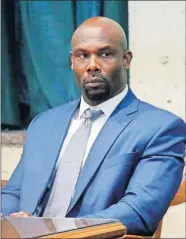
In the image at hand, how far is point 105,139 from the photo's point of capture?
160 centimetres

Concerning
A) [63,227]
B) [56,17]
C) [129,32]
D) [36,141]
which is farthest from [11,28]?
[63,227]

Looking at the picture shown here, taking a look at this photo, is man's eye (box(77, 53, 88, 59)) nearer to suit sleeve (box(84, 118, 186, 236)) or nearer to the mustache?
the mustache

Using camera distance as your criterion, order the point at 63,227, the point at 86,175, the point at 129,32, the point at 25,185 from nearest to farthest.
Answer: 1. the point at 63,227
2. the point at 86,175
3. the point at 25,185
4. the point at 129,32

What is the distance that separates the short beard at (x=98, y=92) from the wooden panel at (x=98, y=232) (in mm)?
632

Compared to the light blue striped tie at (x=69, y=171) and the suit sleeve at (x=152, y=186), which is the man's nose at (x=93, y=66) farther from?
the suit sleeve at (x=152, y=186)

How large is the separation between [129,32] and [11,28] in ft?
1.90

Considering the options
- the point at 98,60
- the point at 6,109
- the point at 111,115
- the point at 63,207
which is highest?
the point at 98,60

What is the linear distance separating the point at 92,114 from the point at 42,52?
1.32 m

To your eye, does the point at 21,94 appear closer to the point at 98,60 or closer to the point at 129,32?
the point at 129,32

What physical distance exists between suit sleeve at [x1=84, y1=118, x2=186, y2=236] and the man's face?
19 cm

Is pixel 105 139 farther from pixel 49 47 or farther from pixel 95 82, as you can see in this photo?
pixel 49 47

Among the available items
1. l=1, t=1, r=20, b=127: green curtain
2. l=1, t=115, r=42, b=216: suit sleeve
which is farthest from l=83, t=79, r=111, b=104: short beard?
l=1, t=1, r=20, b=127: green curtain

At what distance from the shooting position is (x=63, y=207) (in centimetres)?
156

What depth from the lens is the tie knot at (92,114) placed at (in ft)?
5.42
